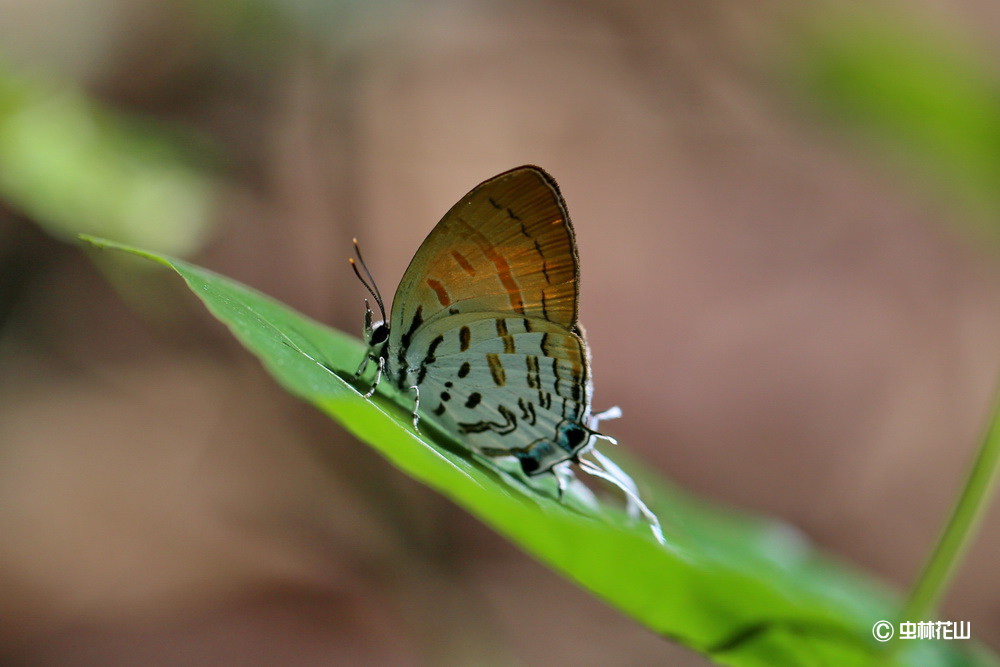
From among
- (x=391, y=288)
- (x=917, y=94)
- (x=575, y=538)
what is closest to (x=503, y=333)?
(x=575, y=538)

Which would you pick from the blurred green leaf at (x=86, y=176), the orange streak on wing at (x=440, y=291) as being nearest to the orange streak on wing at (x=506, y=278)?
the orange streak on wing at (x=440, y=291)

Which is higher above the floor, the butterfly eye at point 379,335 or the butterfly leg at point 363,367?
the butterfly eye at point 379,335

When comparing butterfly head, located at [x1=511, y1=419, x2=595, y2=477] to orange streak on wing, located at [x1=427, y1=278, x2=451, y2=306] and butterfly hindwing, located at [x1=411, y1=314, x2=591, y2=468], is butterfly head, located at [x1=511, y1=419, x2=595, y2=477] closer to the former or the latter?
butterfly hindwing, located at [x1=411, y1=314, x2=591, y2=468]

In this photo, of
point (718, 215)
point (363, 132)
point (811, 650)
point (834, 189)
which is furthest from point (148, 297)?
point (834, 189)

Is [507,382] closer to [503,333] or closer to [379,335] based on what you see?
[503,333]

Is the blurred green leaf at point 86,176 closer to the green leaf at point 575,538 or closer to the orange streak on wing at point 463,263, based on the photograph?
the green leaf at point 575,538

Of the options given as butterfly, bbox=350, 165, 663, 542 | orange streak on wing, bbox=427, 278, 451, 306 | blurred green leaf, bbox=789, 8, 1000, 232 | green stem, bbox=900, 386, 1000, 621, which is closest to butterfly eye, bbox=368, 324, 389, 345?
butterfly, bbox=350, 165, 663, 542

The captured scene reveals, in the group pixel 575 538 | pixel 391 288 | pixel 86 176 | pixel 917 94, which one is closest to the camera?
pixel 575 538
